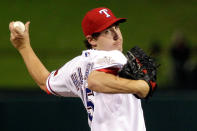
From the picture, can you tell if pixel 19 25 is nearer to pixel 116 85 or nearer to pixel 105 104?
pixel 105 104

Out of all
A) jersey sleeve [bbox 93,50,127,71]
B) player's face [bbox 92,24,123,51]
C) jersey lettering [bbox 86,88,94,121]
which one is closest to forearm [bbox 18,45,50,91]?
jersey lettering [bbox 86,88,94,121]

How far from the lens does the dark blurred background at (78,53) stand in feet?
15.5

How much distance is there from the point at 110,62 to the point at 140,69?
0.18m

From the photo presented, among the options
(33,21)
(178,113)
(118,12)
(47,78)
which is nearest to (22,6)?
(33,21)

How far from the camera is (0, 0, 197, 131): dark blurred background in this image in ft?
15.5

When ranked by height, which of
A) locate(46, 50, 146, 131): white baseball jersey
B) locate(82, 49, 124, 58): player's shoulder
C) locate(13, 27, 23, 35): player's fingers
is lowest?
locate(46, 50, 146, 131): white baseball jersey

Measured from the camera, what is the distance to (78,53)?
11.1m

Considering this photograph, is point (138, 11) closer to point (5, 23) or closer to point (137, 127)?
point (5, 23)

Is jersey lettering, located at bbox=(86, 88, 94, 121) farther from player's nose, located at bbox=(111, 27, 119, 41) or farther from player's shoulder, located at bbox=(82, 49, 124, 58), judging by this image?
player's nose, located at bbox=(111, 27, 119, 41)

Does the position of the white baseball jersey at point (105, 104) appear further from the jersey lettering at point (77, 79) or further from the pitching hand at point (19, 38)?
the pitching hand at point (19, 38)

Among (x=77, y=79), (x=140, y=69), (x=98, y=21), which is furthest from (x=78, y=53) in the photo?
(x=140, y=69)

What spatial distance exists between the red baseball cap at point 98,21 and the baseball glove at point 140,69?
0.96 feet

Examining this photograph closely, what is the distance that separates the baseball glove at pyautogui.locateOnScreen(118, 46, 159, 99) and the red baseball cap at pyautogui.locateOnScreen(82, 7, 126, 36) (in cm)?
29

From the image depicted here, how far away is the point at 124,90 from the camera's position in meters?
2.61
